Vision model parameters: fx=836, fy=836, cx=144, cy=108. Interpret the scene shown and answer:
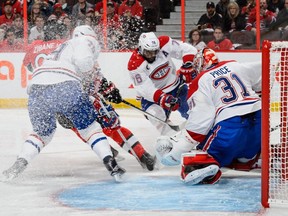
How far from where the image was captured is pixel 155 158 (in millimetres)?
5246

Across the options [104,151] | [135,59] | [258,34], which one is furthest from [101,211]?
[258,34]

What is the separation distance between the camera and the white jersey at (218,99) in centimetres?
451

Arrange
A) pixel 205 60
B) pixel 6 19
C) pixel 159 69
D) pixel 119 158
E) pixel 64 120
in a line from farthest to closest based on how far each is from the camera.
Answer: pixel 6 19, pixel 159 69, pixel 119 158, pixel 64 120, pixel 205 60

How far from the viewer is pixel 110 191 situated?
4508mm

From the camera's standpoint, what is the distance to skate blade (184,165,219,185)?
452 cm

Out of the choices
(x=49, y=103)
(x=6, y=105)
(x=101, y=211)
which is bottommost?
(x=6, y=105)

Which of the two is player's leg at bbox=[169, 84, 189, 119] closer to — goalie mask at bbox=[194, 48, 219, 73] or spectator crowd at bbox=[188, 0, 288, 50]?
goalie mask at bbox=[194, 48, 219, 73]

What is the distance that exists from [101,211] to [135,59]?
2.07m

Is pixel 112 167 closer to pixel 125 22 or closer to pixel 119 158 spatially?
pixel 119 158

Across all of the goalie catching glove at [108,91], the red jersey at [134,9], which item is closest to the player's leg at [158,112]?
the goalie catching glove at [108,91]

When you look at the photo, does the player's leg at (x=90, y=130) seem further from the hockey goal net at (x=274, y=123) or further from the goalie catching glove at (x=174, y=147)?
the hockey goal net at (x=274, y=123)

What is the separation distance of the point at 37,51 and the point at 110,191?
4630 millimetres

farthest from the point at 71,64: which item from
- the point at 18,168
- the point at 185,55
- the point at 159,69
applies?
the point at 185,55

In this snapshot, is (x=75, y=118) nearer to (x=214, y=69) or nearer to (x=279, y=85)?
(x=214, y=69)
